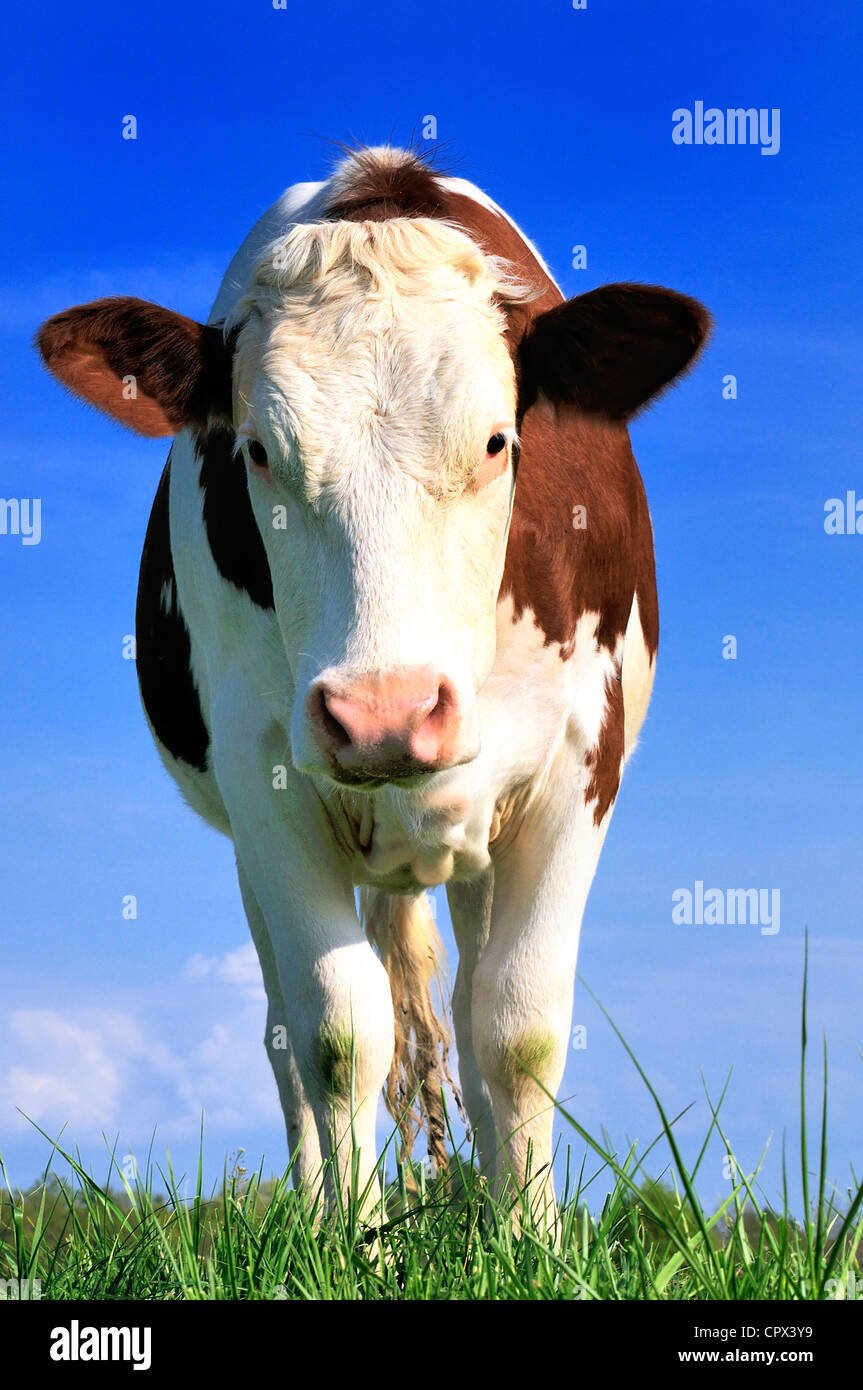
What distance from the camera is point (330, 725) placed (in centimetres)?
396

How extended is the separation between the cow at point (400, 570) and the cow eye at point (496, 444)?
11 mm

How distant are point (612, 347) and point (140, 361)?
1.63m

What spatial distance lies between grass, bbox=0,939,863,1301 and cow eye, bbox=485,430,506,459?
6.66ft

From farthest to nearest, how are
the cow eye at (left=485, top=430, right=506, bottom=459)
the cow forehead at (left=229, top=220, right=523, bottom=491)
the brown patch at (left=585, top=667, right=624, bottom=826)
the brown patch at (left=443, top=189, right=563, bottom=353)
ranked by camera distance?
1. the brown patch at (left=585, top=667, right=624, bottom=826)
2. the brown patch at (left=443, top=189, right=563, bottom=353)
3. the cow eye at (left=485, top=430, right=506, bottom=459)
4. the cow forehead at (left=229, top=220, right=523, bottom=491)

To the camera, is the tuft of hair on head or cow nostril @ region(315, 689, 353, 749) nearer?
cow nostril @ region(315, 689, 353, 749)

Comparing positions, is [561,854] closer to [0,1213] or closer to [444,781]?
[444,781]

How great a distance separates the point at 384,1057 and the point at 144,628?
328 cm

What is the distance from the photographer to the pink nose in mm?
3861

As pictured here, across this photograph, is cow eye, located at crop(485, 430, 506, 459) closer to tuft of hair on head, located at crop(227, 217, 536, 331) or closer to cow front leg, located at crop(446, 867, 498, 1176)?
tuft of hair on head, located at crop(227, 217, 536, 331)

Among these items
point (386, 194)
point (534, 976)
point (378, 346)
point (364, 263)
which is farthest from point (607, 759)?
point (386, 194)

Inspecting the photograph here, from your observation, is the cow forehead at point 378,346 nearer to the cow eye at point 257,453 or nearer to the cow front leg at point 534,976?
the cow eye at point 257,453

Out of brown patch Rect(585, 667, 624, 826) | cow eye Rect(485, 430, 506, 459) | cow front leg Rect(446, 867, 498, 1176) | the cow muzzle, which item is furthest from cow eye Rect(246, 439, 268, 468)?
cow front leg Rect(446, 867, 498, 1176)
